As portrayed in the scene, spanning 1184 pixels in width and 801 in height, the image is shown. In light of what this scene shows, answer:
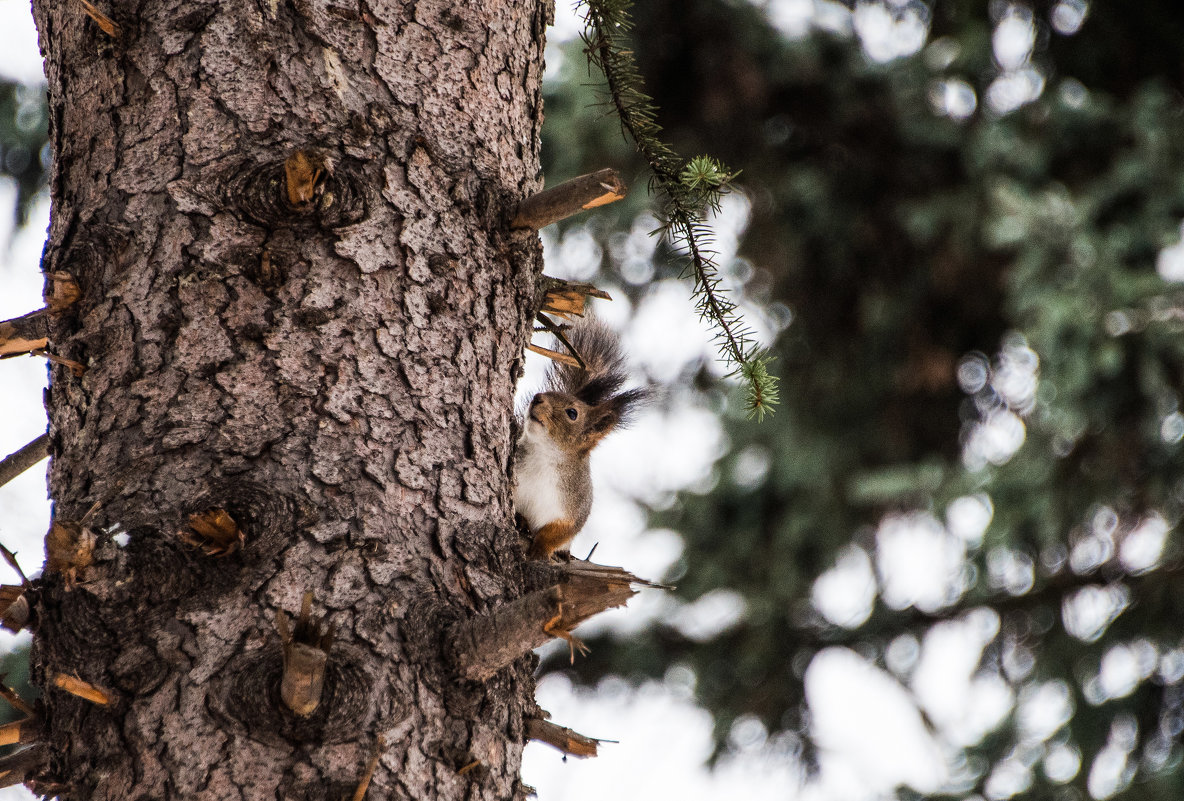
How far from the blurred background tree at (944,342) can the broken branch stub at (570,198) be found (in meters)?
2.23

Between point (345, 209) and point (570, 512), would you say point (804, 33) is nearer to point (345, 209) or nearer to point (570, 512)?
point (570, 512)

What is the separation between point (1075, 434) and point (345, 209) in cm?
274

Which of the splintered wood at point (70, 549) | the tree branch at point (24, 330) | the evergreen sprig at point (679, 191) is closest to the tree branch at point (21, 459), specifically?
the tree branch at point (24, 330)

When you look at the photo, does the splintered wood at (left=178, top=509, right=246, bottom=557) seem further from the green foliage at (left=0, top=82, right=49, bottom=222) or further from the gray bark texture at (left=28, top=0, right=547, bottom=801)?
the green foliage at (left=0, top=82, right=49, bottom=222)

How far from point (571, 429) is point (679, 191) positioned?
40.1 inches

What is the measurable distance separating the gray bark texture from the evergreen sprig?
0.49ft

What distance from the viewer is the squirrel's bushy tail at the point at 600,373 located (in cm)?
227

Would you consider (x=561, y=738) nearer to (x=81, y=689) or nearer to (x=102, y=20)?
(x=81, y=689)

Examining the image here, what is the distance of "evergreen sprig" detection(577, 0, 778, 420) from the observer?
1310 mm

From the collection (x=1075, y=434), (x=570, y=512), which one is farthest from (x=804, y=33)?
(x=570, y=512)

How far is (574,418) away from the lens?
2299mm

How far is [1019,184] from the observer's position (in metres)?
3.38

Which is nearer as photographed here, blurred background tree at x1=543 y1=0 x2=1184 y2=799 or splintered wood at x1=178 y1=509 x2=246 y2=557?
splintered wood at x1=178 y1=509 x2=246 y2=557

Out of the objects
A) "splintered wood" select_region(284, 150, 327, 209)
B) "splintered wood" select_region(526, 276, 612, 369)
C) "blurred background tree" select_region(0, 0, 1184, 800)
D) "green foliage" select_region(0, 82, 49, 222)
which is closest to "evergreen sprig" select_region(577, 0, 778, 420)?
"splintered wood" select_region(526, 276, 612, 369)
